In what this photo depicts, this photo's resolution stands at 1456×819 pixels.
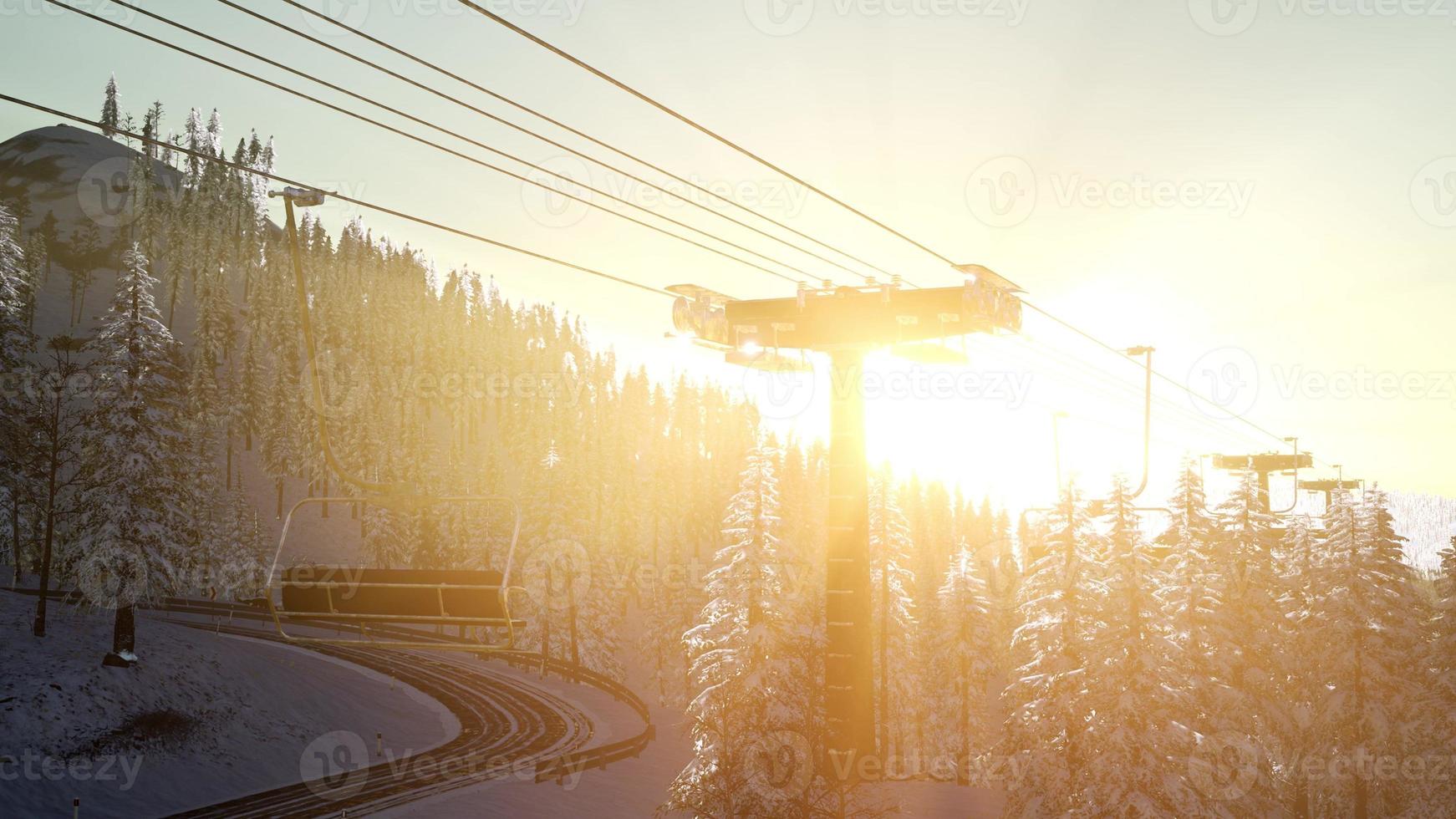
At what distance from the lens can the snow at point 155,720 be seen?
32375mm

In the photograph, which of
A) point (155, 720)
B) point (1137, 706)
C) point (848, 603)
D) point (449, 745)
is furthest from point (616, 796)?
point (848, 603)

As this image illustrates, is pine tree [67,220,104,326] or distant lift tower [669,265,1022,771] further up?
pine tree [67,220,104,326]

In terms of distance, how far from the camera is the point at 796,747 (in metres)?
27.7

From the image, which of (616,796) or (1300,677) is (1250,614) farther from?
Result: (616,796)

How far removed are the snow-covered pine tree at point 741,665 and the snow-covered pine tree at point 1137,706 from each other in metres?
10.8

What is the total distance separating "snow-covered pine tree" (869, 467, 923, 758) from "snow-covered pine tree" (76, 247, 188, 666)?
3299 cm

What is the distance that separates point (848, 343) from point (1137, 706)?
19362 mm

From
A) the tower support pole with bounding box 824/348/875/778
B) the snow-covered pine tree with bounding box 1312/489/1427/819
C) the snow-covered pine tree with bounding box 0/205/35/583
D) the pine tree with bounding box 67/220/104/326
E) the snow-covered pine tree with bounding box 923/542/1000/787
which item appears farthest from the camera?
the pine tree with bounding box 67/220/104/326

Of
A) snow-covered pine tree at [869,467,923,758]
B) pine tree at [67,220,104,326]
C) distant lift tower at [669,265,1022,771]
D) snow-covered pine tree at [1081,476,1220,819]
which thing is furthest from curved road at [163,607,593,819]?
pine tree at [67,220,104,326]

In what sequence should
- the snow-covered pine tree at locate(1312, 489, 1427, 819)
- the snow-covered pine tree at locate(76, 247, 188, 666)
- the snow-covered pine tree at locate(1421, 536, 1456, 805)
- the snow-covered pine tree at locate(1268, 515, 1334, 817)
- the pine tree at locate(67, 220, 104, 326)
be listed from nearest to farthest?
1. the snow-covered pine tree at locate(1421, 536, 1456, 805)
2. the snow-covered pine tree at locate(1312, 489, 1427, 819)
3. the snow-covered pine tree at locate(1268, 515, 1334, 817)
4. the snow-covered pine tree at locate(76, 247, 188, 666)
5. the pine tree at locate(67, 220, 104, 326)

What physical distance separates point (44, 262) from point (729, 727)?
151710 mm

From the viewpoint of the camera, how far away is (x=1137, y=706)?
28.6 meters

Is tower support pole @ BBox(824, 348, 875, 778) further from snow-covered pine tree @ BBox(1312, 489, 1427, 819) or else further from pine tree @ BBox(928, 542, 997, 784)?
pine tree @ BBox(928, 542, 997, 784)

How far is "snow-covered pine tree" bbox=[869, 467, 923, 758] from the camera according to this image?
44.2 metres
